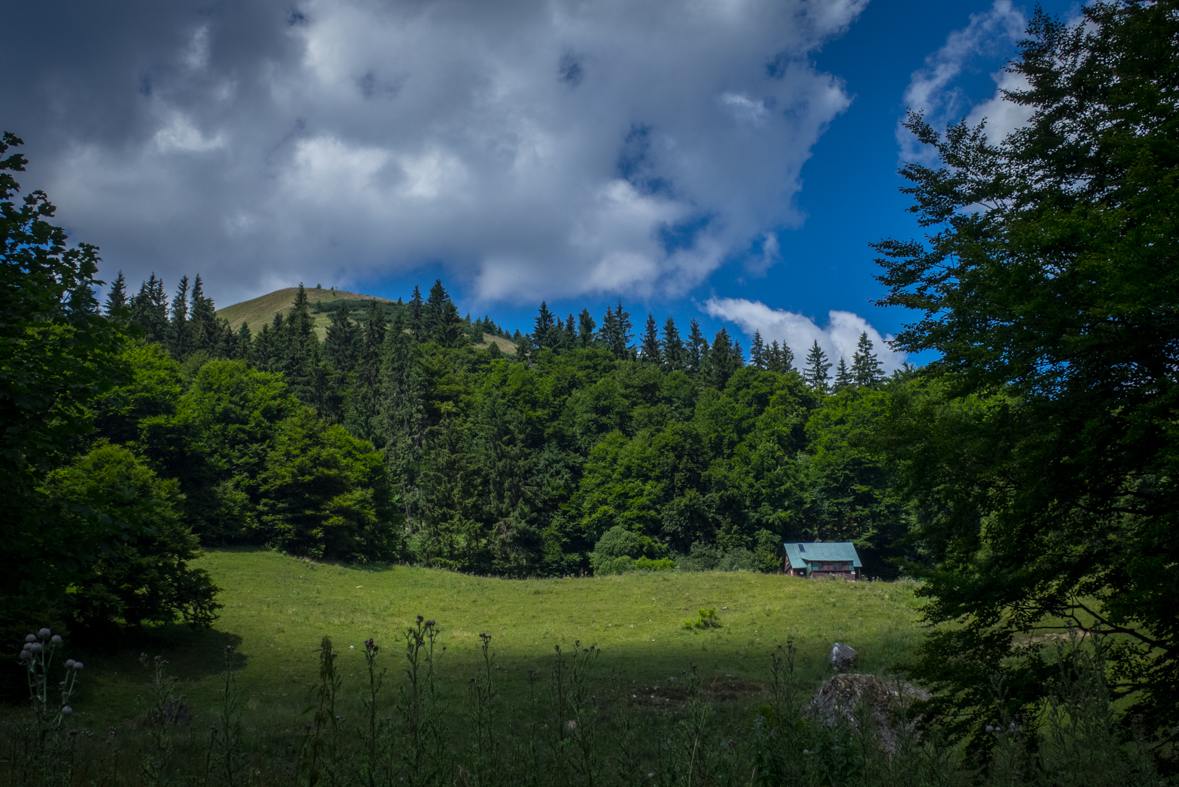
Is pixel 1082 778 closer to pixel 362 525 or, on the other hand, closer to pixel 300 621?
pixel 300 621

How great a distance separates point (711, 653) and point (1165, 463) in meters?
16.9

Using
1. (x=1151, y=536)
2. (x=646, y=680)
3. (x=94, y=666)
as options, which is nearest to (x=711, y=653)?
(x=646, y=680)

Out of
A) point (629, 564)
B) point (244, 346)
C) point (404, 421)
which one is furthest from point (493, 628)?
point (244, 346)

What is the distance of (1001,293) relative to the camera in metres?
8.30

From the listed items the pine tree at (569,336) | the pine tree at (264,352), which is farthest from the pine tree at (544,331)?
the pine tree at (264,352)

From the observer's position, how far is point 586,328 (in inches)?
3738

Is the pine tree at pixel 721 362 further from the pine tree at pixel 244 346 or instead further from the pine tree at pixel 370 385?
the pine tree at pixel 244 346

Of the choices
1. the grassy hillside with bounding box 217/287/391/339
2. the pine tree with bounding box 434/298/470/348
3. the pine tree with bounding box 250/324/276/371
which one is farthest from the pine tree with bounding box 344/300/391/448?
the grassy hillside with bounding box 217/287/391/339

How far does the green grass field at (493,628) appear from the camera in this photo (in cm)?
1708

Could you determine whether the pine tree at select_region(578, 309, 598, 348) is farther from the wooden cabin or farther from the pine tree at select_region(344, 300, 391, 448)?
the wooden cabin

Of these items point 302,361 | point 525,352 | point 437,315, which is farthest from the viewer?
point 437,315

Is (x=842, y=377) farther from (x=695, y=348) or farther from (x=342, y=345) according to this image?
(x=342, y=345)

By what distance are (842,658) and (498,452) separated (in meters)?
40.7

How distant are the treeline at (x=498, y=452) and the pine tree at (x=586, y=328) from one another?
1348 centimetres
